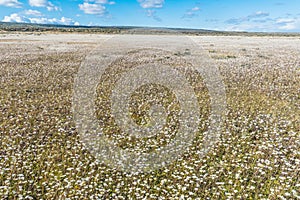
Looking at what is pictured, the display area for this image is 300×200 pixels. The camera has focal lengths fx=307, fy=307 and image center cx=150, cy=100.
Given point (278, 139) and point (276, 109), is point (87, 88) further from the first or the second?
point (278, 139)

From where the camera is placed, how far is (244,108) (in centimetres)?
1808

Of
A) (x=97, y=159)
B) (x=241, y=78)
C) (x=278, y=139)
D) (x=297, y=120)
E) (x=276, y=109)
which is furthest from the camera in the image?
(x=241, y=78)

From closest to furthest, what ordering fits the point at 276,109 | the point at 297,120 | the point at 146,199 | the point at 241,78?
the point at 146,199, the point at 297,120, the point at 276,109, the point at 241,78

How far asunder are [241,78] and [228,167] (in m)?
18.9

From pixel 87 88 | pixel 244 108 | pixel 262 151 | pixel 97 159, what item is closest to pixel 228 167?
pixel 262 151

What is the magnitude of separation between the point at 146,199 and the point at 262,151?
18.2 ft

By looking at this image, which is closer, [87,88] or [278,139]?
[278,139]

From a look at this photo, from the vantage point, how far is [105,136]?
45.6ft

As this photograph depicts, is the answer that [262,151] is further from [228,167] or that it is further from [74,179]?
[74,179]

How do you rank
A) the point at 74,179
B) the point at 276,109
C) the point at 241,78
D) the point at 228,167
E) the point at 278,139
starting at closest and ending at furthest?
the point at 74,179
the point at 228,167
the point at 278,139
the point at 276,109
the point at 241,78

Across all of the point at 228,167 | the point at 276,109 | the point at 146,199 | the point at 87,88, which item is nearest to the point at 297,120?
the point at 276,109

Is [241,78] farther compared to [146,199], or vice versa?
[241,78]

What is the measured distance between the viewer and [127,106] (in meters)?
18.8

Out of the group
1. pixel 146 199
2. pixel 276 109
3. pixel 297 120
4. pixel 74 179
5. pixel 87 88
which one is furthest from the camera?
pixel 87 88
